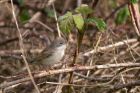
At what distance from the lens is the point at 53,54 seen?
6688 millimetres

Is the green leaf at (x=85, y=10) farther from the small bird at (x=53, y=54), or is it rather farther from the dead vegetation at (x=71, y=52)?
the small bird at (x=53, y=54)

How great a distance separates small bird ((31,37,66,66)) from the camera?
21.5 ft

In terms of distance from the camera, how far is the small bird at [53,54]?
656 centimetres

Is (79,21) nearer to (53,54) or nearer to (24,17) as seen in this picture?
(53,54)

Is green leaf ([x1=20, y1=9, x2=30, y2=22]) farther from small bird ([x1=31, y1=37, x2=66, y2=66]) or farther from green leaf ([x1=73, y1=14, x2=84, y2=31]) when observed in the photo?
green leaf ([x1=73, y1=14, x2=84, y2=31])

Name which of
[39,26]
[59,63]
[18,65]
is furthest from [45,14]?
[59,63]

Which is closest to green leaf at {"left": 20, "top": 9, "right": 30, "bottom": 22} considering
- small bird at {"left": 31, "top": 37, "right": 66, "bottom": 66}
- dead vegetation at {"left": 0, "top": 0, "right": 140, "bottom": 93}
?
dead vegetation at {"left": 0, "top": 0, "right": 140, "bottom": 93}

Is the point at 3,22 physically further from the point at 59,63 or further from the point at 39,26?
the point at 59,63

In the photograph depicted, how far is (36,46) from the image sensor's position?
27.2 ft

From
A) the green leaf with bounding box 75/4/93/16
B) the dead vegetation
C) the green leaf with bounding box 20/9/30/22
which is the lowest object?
the dead vegetation

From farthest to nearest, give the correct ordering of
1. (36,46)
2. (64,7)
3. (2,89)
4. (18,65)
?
1. (64,7)
2. (36,46)
3. (18,65)
4. (2,89)

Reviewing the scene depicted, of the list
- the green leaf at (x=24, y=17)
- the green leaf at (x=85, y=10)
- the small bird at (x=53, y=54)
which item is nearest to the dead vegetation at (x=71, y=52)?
the green leaf at (x=24, y=17)

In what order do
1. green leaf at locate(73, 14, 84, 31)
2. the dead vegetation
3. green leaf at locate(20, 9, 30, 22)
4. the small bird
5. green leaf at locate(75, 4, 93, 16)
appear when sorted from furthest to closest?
1. green leaf at locate(20, 9, 30, 22)
2. the small bird
3. the dead vegetation
4. green leaf at locate(75, 4, 93, 16)
5. green leaf at locate(73, 14, 84, 31)

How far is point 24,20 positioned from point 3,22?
3.45 ft
